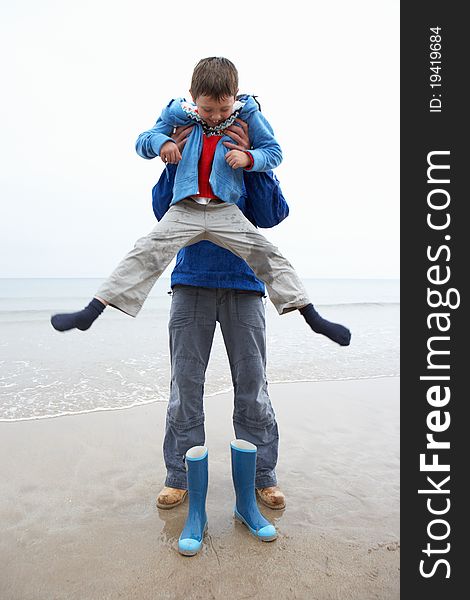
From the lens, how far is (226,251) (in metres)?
2.53

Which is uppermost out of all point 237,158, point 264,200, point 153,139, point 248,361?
point 153,139

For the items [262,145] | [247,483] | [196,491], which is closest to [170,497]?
[196,491]

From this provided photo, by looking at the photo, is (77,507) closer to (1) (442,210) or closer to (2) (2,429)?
(2) (2,429)

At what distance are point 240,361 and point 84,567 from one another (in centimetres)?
108

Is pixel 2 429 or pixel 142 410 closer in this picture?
pixel 2 429

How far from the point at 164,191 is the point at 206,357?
2.73 feet

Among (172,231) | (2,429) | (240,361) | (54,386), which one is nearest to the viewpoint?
(172,231)

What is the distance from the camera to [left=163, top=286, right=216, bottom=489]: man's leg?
2.51 m

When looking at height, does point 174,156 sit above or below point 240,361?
above

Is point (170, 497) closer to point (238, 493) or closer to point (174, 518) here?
point (174, 518)

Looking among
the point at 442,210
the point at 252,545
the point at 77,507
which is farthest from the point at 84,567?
the point at 442,210

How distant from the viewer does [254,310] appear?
2.56 m

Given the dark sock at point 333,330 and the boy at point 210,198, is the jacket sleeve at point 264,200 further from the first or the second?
the dark sock at point 333,330

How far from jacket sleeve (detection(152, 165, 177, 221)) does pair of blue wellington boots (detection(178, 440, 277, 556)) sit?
116 cm
